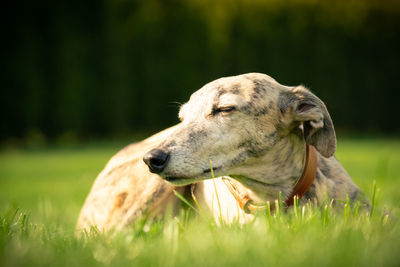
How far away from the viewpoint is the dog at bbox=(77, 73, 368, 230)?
91.9 inches

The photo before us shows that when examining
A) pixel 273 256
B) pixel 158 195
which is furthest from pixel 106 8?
pixel 273 256

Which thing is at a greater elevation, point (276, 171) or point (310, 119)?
point (310, 119)

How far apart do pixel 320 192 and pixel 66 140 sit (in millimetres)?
14878

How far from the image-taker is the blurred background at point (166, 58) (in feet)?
51.0

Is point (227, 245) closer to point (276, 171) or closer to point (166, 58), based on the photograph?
point (276, 171)

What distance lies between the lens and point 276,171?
254 centimetres

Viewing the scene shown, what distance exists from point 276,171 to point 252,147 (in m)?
0.24

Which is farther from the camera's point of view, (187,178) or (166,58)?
(166,58)

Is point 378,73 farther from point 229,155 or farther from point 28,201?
point 229,155

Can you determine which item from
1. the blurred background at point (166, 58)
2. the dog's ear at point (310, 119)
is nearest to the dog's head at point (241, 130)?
the dog's ear at point (310, 119)

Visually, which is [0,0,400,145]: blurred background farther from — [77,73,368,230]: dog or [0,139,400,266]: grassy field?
[0,139,400,266]: grassy field

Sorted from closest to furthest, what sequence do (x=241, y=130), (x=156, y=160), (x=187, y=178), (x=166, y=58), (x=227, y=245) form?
(x=227, y=245)
(x=156, y=160)
(x=187, y=178)
(x=241, y=130)
(x=166, y=58)

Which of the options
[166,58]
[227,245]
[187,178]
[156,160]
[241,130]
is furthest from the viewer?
[166,58]

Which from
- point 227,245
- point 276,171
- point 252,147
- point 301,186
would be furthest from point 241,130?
point 227,245
